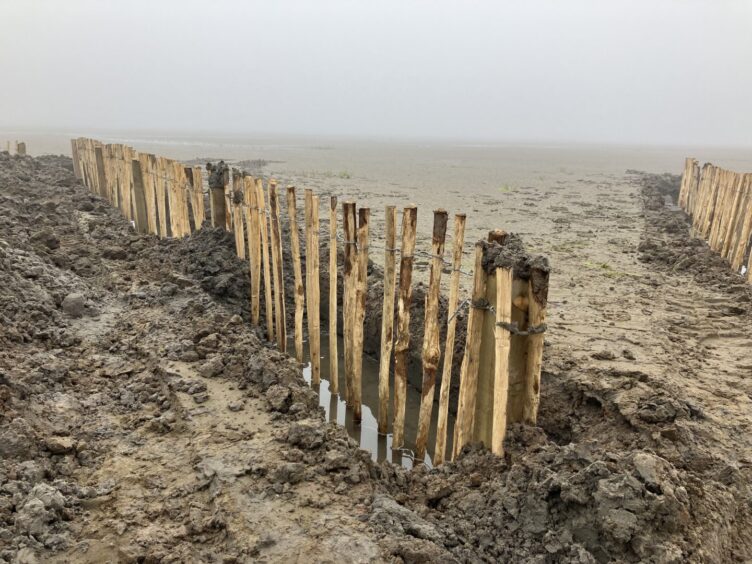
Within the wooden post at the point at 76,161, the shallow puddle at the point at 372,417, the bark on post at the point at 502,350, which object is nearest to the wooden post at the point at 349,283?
the shallow puddle at the point at 372,417

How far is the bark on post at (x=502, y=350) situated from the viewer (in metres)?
3.20

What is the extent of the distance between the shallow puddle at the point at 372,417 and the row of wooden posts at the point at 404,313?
0.39 ft

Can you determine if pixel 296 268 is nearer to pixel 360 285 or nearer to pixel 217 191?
pixel 360 285

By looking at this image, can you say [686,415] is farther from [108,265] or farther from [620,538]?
[108,265]

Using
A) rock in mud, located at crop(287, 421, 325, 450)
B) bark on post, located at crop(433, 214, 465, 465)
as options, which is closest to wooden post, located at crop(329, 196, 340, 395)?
bark on post, located at crop(433, 214, 465, 465)

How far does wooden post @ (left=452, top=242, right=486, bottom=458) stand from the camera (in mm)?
3492

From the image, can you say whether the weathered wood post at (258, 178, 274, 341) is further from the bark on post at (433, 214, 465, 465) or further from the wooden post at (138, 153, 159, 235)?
the wooden post at (138, 153, 159, 235)

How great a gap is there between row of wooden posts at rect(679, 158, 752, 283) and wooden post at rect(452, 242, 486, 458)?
6222mm

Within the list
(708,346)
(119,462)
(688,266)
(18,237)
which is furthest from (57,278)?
(688,266)

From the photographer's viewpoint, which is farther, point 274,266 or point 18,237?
point 18,237

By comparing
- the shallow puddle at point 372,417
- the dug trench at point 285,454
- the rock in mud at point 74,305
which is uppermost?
the rock in mud at point 74,305

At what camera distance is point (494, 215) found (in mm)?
13438

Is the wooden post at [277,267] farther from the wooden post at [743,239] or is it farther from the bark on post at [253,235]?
the wooden post at [743,239]

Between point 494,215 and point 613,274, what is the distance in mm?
5559
